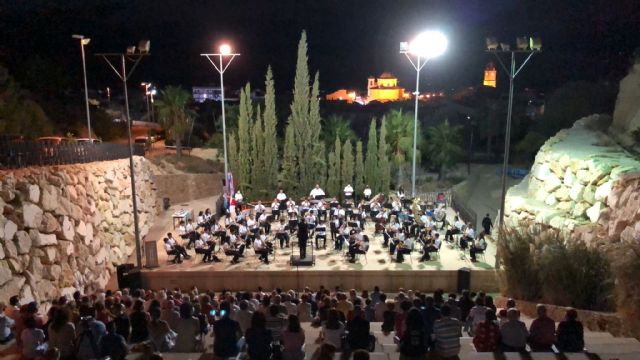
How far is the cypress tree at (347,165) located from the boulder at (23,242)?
18.6 meters

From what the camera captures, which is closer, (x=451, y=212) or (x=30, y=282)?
(x=30, y=282)

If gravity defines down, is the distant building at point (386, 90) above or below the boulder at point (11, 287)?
above

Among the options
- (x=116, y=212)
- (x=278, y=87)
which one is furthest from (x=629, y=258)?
(x=278, y=87)

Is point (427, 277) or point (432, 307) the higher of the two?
point (432, 307)

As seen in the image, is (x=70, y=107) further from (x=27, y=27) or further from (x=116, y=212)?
(x=116, y=212)

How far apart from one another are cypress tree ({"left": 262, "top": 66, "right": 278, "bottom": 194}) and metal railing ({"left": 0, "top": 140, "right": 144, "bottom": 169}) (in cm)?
1042

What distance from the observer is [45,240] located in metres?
13.2

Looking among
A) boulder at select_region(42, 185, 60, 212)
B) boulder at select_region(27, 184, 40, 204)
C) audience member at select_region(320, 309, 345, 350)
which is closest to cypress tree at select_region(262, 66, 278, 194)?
boulder at select_region(42, 185, 60, 212)

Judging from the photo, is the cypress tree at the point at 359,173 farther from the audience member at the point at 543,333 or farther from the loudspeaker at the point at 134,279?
the audience member at the point at 543,333

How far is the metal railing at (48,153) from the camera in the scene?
13.0m

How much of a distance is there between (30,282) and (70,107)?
33.2 m

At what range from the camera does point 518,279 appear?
504 inches

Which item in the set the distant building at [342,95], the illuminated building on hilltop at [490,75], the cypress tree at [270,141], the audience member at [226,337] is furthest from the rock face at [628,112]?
the illuminated building on hilltop at [490,75]

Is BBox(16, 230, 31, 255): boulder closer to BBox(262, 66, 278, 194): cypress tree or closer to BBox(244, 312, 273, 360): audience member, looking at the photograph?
BBox(244, 312, 273, 360): audience member
